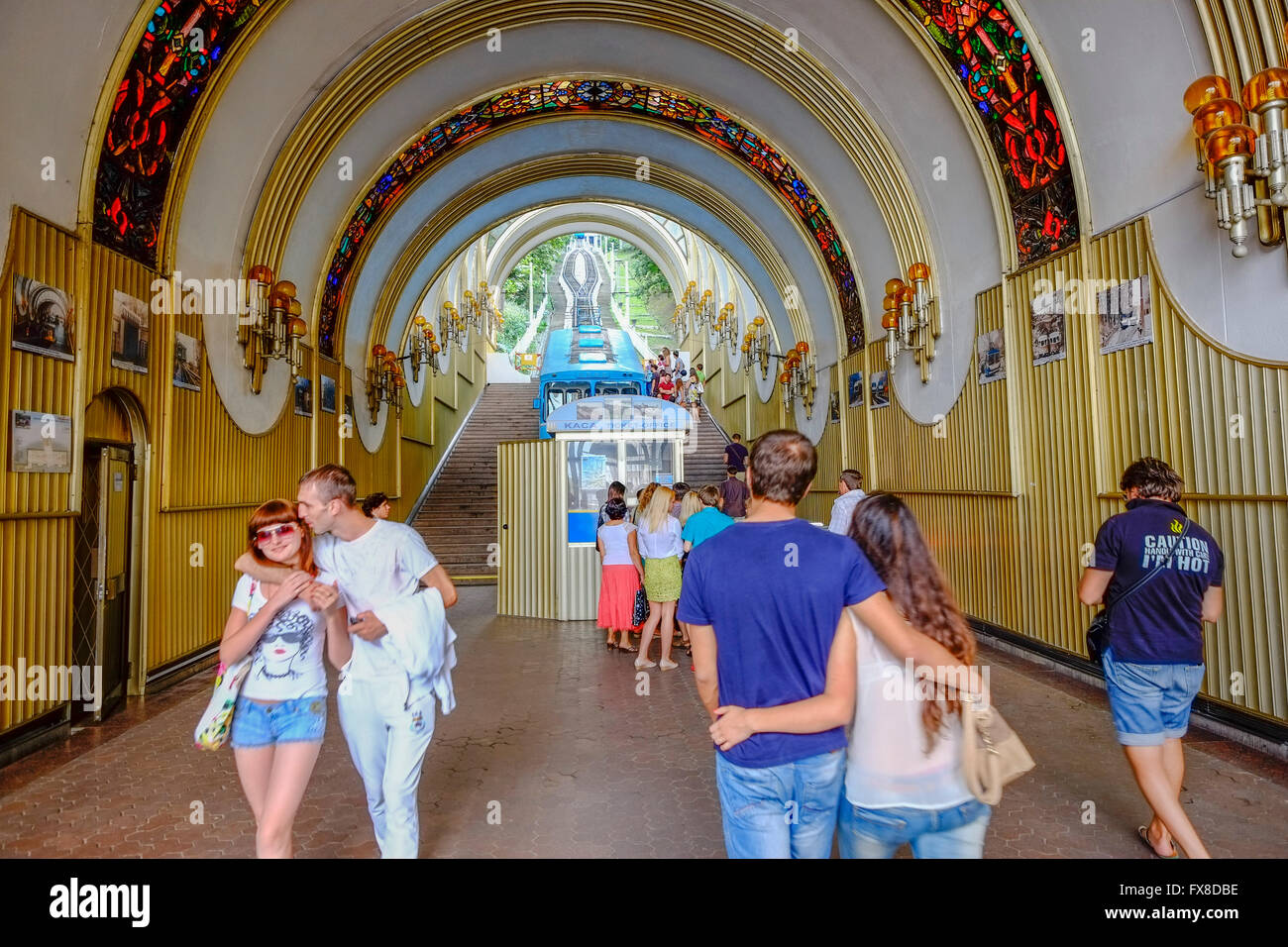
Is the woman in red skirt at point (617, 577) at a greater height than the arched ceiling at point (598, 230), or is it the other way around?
the arched ceiling at point (598, 230)

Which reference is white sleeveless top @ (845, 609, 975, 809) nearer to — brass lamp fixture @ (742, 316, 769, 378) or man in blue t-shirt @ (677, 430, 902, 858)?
man in blue t-shirt @ (677, 430, 902, 858)

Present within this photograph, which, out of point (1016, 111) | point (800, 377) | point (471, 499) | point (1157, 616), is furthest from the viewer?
point (471, 499)

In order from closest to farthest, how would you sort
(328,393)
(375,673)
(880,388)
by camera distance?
(375,673)
(880,388)
(328,393)

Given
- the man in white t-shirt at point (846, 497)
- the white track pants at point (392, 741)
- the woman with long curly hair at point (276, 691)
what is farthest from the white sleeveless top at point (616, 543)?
the woman with long curly hair at point (276, 691)

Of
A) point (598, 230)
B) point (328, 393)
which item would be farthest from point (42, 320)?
point (598, 230)

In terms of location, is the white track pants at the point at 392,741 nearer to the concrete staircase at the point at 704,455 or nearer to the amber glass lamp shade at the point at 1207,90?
the amber glass lamp shade at the point at 1207,90

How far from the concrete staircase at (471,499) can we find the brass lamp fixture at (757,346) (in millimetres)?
4931

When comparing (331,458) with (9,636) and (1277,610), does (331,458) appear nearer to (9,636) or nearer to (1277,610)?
(9,636)

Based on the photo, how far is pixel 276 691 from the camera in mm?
2328

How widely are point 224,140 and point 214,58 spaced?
90 centimetres

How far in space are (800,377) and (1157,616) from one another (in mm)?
10015

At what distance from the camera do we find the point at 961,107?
675cm

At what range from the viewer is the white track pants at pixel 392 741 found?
2414 millimetres

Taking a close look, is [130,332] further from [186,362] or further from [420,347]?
[420,347]
